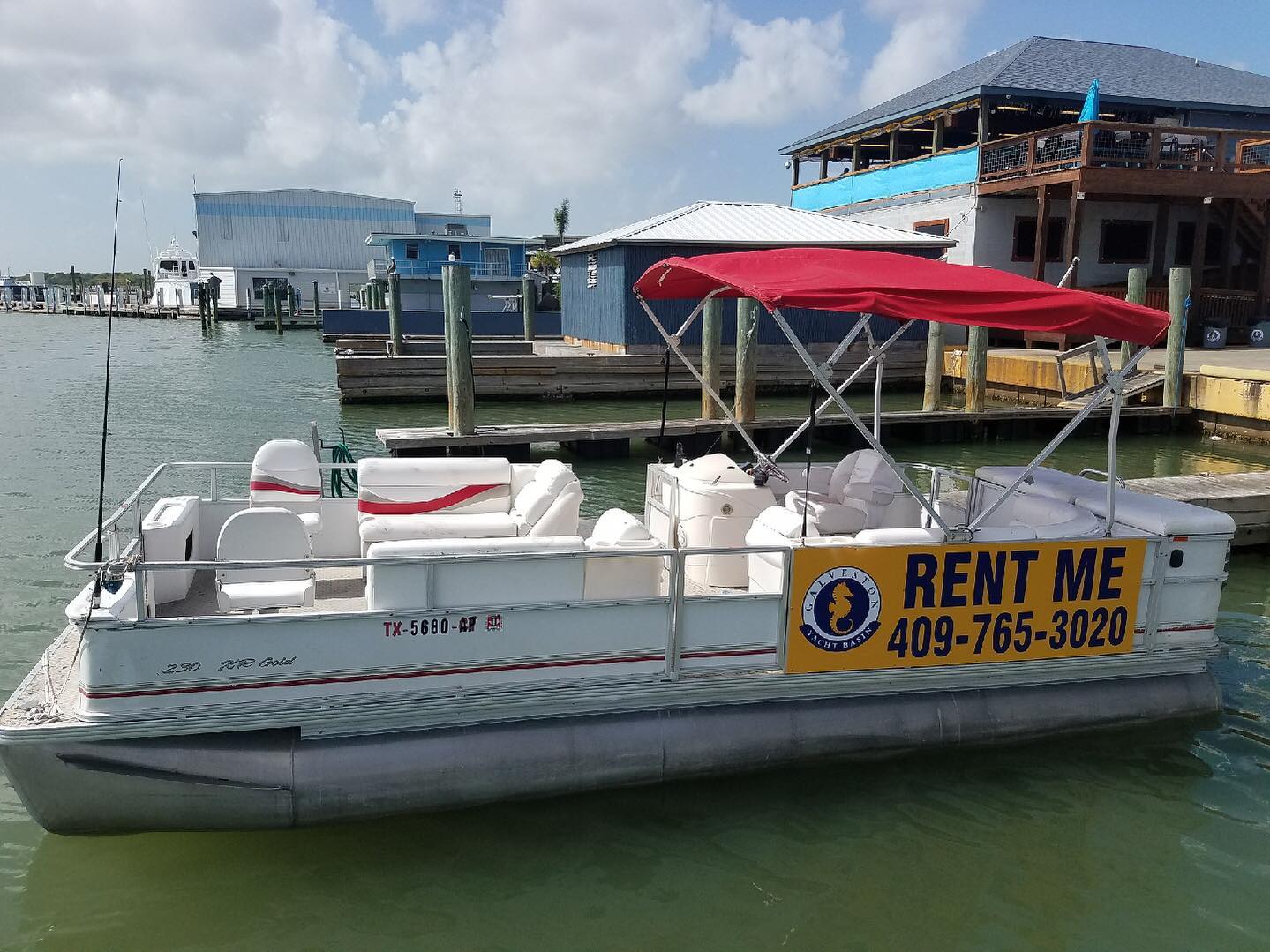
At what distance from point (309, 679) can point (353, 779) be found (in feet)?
1.99

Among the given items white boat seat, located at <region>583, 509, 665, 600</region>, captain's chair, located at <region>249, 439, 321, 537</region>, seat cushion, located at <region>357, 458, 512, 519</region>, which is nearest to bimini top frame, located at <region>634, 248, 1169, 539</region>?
white boat seat, located at <region>583, 509, 665, 600</region>

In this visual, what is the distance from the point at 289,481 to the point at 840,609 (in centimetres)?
417

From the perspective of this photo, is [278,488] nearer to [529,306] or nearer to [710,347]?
[710,347]

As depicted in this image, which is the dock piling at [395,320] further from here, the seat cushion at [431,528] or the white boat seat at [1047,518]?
the white boat seat at [1047,518]

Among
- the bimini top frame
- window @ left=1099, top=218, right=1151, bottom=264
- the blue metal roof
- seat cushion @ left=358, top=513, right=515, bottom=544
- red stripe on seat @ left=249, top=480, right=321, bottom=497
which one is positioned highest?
the blue metal roof

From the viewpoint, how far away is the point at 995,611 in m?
5.98

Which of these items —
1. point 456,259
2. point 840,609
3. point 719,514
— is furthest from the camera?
point 456,259

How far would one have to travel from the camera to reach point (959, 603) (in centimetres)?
590

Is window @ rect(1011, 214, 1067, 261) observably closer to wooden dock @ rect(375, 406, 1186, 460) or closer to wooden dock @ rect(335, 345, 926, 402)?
wooden dock @ rect(375, 406, 1186, 460)

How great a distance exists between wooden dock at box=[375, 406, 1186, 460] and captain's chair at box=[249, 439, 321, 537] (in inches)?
242

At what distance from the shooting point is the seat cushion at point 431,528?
6.55 m

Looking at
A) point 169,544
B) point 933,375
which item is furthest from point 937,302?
point 933,375

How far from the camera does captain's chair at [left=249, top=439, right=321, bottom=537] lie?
274 inches

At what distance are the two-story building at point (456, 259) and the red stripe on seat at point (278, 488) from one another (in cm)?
4598
